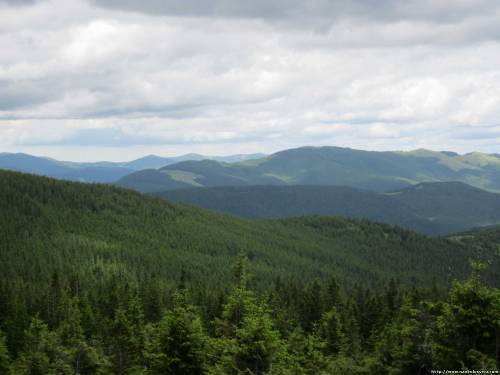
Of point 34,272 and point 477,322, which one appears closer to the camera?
point 477,322

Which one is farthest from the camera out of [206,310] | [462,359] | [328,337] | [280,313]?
[206,310]

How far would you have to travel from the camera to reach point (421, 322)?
2692 centimetres

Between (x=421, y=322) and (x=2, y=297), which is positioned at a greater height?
(x=421, y=322)

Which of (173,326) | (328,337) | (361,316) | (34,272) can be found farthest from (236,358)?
(34,272)

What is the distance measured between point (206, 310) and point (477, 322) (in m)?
85.1

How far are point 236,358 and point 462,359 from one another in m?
10.9

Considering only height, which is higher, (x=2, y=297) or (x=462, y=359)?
(x=462, y=359)

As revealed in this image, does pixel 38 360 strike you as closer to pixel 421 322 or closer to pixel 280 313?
pixel 421 322

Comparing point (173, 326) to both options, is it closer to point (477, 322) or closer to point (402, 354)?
point (402, 354)

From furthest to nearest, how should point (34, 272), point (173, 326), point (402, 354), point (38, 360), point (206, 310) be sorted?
point (34, 272) < point (206, 310) < point (38, 360) < point (173, 326) < point (402, 354)

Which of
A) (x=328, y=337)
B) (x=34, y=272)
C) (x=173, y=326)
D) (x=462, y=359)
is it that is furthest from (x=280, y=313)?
(x=34, y=272)

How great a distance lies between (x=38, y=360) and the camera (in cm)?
→ 4231

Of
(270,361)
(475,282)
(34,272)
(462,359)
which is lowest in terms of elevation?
(34,272)

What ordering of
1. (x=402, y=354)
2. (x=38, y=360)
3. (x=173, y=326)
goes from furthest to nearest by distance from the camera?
(x=38, y=360) < (x=173, y=326) < (x=402, y=354)
